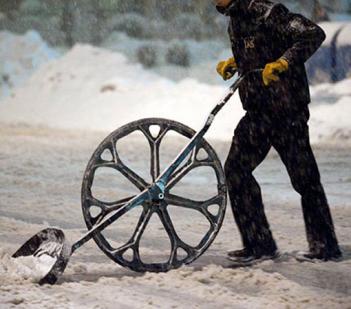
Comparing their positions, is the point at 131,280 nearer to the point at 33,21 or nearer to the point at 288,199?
the point at 288,199

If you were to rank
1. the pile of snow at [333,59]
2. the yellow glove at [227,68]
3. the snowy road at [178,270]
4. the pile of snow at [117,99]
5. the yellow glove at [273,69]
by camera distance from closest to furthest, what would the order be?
the snowy road at [178,270]
the yellow glove at [273,69]
the yellow glove at [227,68]
the pile of snow at [117,99]
the pile of snow at [333,59]

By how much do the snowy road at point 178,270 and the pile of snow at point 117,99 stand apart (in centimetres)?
342

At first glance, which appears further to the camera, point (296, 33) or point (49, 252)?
point (296, 33)

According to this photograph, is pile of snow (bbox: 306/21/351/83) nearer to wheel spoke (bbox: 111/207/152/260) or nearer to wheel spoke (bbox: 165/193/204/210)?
wheel spoke (bbox: 165/193/204/210)

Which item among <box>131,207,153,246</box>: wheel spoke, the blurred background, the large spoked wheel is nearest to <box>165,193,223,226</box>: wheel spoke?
the large spoked wheel

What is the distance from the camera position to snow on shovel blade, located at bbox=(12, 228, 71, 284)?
5027mm

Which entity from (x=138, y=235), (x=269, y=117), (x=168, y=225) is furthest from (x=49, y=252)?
(x=269, y=117)

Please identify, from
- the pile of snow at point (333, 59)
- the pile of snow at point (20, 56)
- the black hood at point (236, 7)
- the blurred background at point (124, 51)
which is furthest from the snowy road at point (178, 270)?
the pile of snow at point (20, 56)

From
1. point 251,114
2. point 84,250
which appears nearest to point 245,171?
point 251,114

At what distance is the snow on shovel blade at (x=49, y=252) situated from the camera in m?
5.03

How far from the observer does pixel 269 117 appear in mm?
5453

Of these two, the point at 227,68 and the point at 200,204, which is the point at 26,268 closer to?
the point at 200,204

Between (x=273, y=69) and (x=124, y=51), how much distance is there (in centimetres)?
1561

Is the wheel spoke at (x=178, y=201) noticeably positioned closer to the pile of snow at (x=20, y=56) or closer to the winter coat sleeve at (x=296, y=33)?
the winter coat sleeve at (x=296, y=33)
